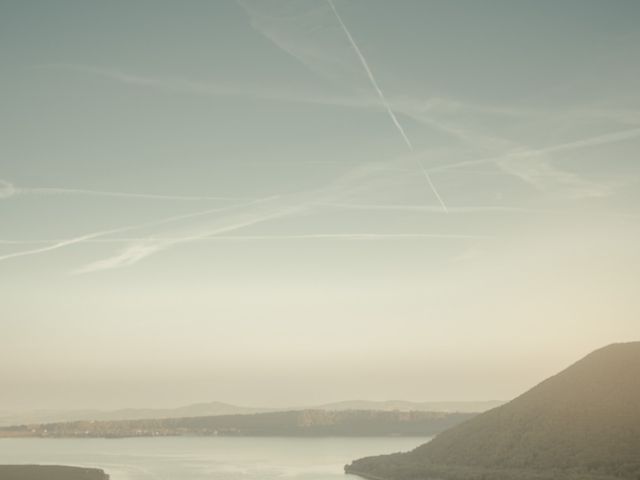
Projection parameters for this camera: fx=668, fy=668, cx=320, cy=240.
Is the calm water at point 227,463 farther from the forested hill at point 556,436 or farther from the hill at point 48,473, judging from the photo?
the forested hill at point 556,436

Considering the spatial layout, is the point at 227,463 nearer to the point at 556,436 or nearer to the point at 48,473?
the point at 48,473

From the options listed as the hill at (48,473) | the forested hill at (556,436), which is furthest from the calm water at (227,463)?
the forested hill at (556,436)

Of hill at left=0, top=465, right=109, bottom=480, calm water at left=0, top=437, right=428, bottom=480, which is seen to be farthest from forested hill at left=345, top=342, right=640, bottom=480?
hill at left=0, top=465, right=109, bottom=480

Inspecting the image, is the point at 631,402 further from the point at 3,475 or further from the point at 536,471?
the point at 3,475

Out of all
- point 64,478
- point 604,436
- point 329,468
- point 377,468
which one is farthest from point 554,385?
point 64,478

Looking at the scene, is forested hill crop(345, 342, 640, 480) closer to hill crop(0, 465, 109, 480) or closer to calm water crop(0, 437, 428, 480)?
calm water crop(0, 437, 428, 480)

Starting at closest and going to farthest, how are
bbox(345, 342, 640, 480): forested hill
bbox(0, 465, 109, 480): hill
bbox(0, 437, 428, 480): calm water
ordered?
bbox(345, 342, 640, 480): forested hill < bbox(0, 465, 109, 480): hill < bbox(0, 437, 428, 480): calm water

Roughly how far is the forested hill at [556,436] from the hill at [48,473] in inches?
1844

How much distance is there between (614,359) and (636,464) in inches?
1692

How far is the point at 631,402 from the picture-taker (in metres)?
107

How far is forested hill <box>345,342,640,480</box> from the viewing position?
90625 millimetres

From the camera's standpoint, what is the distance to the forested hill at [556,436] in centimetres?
9062

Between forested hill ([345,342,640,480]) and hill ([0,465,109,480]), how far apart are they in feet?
154

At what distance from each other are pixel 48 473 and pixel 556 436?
8669 cm
